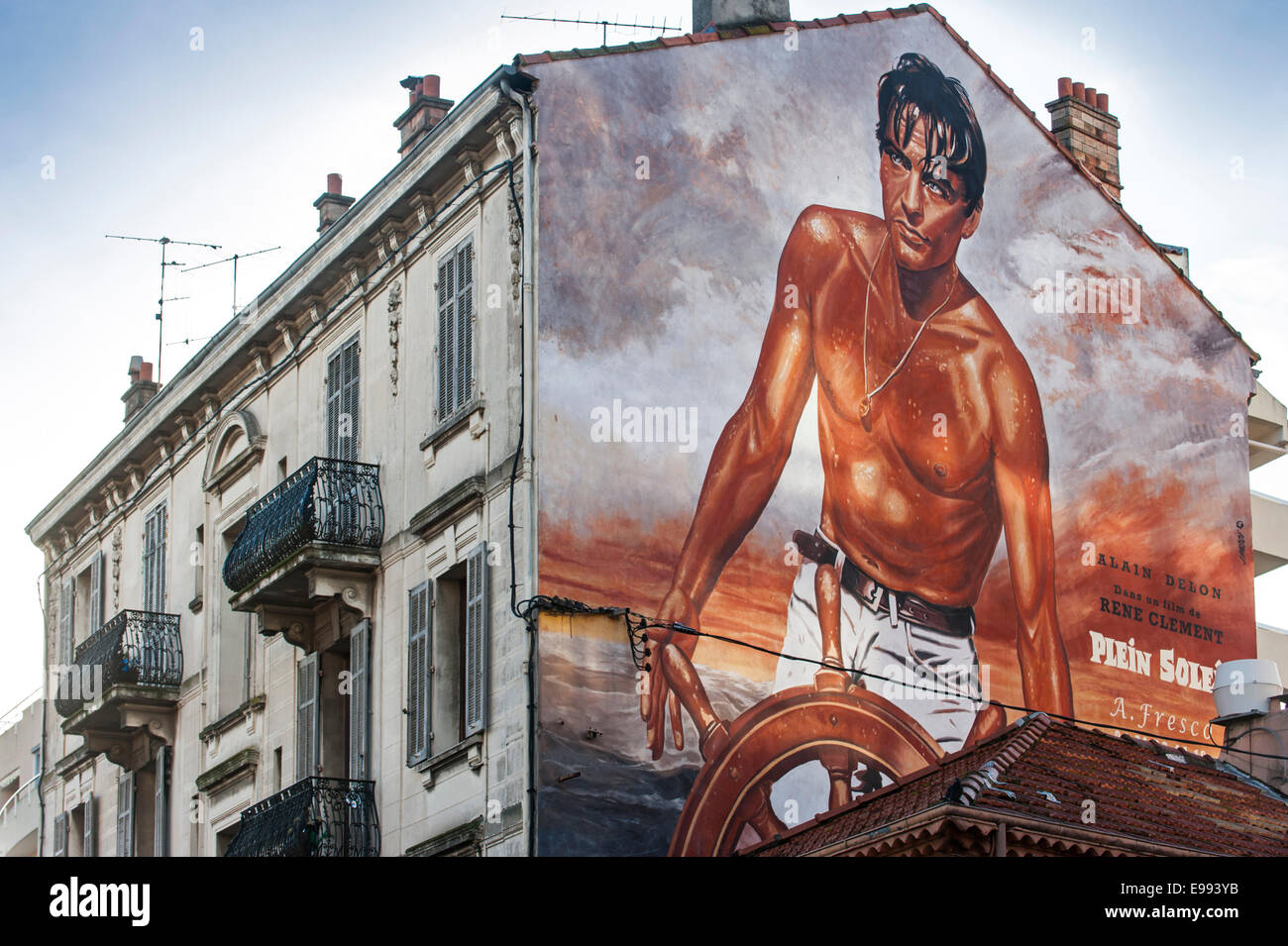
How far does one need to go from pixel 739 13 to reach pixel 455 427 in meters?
6.21

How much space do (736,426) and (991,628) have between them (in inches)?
166

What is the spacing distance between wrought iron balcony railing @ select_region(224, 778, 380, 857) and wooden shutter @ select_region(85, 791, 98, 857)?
8.51m

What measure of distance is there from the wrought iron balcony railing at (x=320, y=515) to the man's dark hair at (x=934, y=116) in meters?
7.29

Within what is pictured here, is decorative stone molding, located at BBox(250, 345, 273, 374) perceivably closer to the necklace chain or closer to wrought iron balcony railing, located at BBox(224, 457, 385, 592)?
wrought iron balcony railing, located at BBox(224, 457, 385, 592)

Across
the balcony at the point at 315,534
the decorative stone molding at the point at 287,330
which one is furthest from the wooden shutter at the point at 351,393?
the decorative stone molding at the point at 287,330

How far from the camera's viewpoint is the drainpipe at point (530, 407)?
19.6 metres

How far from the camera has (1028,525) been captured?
81.8 ft

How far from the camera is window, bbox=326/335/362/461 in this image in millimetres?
24438

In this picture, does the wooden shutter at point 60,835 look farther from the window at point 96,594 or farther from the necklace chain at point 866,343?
the necklace chain at point 866,343

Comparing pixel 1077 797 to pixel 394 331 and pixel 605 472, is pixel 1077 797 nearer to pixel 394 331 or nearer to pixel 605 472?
pixel 605 472

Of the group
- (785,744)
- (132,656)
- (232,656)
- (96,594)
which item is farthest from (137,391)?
(785,744)
